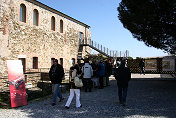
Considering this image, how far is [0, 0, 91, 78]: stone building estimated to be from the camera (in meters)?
12.0

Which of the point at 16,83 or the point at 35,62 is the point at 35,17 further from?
the point at 16,83

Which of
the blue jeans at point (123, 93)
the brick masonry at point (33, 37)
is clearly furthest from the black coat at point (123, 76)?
the brick masonry at point (33, 37)

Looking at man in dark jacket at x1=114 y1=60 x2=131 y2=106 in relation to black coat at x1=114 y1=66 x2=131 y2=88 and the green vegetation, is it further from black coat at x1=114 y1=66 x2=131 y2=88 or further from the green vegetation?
the green vegetation

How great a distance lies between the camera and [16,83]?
6445mm

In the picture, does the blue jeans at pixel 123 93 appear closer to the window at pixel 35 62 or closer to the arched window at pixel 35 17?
the window at pixel 35 62

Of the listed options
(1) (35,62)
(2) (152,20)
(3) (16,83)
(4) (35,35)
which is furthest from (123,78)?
(4) (35,35)

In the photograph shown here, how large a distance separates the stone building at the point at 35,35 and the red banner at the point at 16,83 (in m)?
5.72

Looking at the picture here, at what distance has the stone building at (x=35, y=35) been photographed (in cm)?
1199

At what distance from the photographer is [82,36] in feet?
74.8

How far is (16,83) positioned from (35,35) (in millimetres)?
8787

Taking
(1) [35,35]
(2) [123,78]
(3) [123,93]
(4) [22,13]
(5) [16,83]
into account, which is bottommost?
(3) [123,93]

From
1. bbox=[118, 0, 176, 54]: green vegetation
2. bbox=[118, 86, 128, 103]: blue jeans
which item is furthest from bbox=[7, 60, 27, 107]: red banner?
bbox=[118, 0, 176, 54]: green vegetation

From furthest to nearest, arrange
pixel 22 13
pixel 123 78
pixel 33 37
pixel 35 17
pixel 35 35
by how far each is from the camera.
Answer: pixel 35 17 → pixel 35 35 → pixel 33 37 → pixel 22 13 → pixel 123 78

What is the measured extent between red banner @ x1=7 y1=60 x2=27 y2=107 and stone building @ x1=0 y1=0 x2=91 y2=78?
572 centimetres
